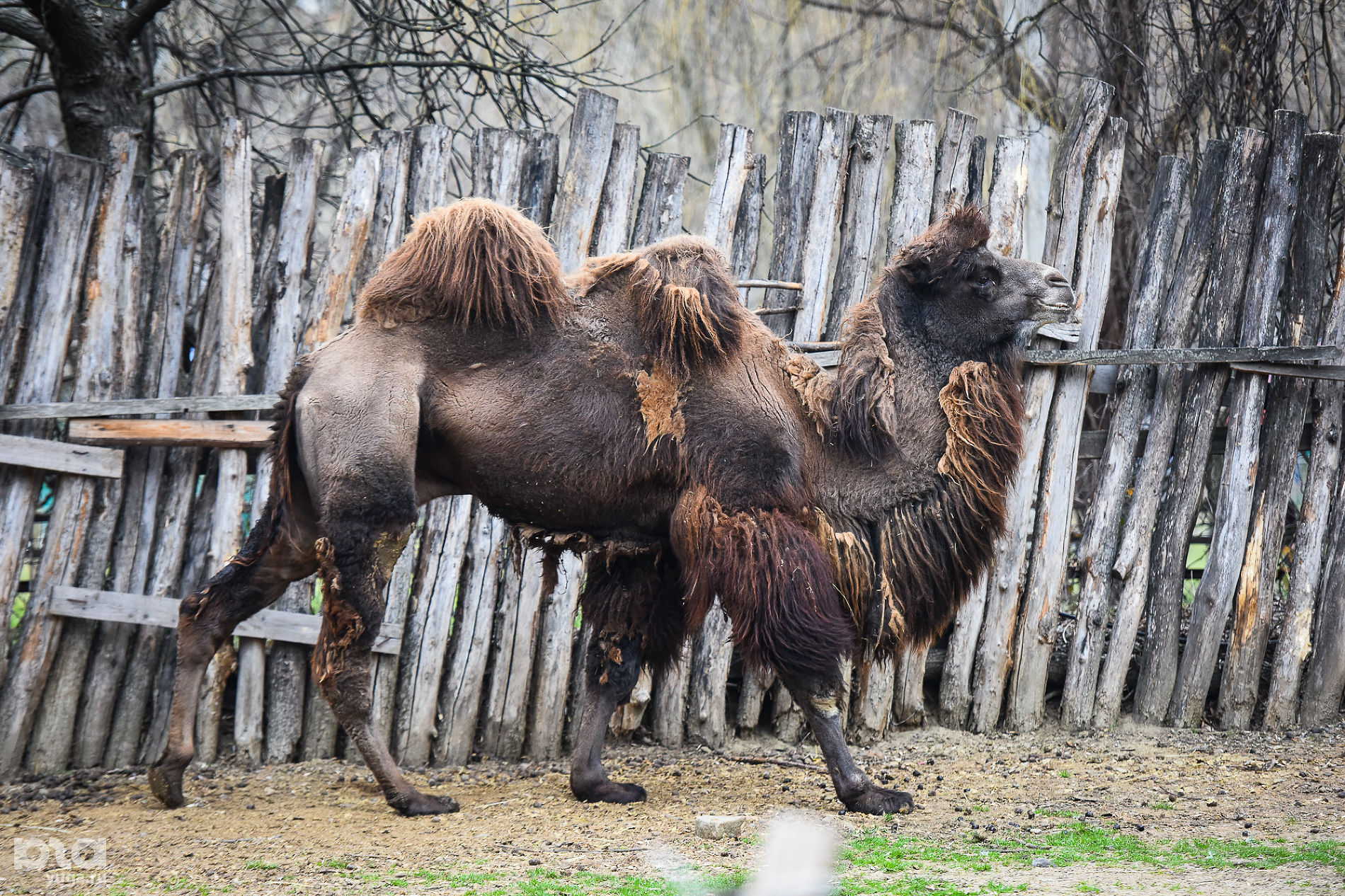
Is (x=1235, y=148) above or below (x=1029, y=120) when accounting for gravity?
below

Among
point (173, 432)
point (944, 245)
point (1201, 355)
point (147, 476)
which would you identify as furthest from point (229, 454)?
point (1201, 355)

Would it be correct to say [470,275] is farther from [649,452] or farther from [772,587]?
[772,587]

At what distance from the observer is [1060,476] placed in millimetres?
5887

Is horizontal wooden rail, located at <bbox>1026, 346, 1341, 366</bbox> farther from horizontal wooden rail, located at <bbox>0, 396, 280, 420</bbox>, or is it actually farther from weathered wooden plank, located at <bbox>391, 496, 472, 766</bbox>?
horizontal wooden rail, located at <bbox>0, 396, 280, 420</bbox>

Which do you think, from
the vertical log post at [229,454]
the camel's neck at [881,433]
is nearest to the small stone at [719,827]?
the camel's neck at [881,433]

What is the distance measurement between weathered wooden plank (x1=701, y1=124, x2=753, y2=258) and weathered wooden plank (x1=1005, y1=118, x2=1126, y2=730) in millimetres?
1818

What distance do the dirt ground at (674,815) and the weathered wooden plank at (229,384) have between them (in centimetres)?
32

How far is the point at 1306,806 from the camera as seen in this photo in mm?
4398

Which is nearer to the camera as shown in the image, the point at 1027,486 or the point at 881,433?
the point at 881,433

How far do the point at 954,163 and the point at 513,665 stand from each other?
3481mm

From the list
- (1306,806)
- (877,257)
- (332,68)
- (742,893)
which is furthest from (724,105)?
(742,893)

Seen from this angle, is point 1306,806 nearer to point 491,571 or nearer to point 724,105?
point 491,571

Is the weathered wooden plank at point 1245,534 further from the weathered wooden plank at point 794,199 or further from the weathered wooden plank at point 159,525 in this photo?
the weathered wooden plank at point 159,525

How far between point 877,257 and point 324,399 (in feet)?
25.1
